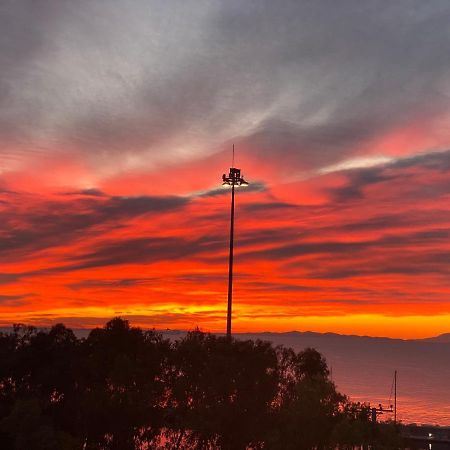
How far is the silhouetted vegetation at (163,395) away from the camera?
48.5 m

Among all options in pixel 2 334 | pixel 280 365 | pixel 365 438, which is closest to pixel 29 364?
pixel 2 334

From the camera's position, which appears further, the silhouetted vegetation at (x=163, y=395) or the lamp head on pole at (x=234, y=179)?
the lamp head on pole at (x=234, y=179)

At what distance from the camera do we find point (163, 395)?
5581 centimetres

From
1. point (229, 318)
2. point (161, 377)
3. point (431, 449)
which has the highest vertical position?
point (229, 318)

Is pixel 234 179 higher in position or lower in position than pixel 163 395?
higher

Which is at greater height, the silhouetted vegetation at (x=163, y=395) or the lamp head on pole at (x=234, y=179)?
the lamp head on pole at (x=234, y=179)

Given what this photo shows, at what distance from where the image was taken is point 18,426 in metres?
45.4

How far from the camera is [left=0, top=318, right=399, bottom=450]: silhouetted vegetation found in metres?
48.5

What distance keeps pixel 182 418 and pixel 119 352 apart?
759cm

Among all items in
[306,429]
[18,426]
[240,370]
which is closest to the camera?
[18,426]

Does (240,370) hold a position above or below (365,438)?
above

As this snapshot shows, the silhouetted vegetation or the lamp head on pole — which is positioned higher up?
the lamp head on pole

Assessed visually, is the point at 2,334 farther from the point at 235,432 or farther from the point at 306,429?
the point at 306,429

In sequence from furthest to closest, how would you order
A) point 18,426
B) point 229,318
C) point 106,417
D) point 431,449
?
point 431,449
point 229,318
point 106,417
point 18,426
